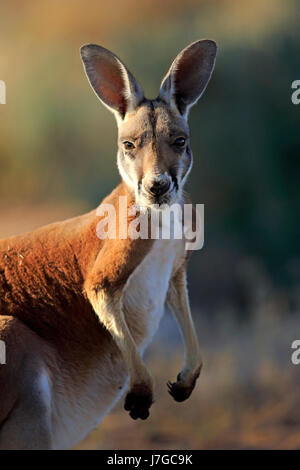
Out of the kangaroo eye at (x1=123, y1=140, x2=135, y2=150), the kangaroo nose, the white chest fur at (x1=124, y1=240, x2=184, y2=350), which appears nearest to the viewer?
the kangaroo nose

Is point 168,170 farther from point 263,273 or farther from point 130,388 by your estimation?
point 263,273

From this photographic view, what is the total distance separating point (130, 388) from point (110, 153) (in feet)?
12.5

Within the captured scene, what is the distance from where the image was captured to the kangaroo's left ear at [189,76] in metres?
2.10

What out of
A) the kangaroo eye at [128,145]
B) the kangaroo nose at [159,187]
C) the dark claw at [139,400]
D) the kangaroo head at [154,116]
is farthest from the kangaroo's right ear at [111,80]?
the dark claw at [139,400]

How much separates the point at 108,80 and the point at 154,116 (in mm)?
201

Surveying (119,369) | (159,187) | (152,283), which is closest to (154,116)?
(159,187)

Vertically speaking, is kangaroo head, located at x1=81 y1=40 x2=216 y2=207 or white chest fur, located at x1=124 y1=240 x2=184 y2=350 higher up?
kangaroo head, located at x1=81 y1=40 x2=216 y2=207

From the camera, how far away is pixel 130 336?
209cm

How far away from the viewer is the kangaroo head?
197 cm

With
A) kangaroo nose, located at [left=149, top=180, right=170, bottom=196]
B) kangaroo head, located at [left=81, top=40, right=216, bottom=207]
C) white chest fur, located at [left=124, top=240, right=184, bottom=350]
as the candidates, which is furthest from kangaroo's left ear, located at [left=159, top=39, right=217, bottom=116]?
white chest fur, located at [left=124, top=240, right=184, bottom=350]

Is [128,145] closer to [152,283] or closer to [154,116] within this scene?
[154,116]

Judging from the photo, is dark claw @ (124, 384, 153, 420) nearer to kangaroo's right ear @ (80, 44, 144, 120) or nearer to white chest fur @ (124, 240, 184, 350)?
white chest fur @ (124, 240, 184, 350)

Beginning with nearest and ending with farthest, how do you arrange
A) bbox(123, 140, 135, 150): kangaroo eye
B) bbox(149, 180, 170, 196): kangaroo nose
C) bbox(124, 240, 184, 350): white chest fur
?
bbox(149, 180, 170, 196): kangaroo nose, bbox(123, 140, 135, 150): kangaroo eye, bbox(124, 240, 184, 350): white chest fur

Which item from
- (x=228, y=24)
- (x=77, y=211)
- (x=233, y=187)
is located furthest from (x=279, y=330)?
(x=228, y=24)
